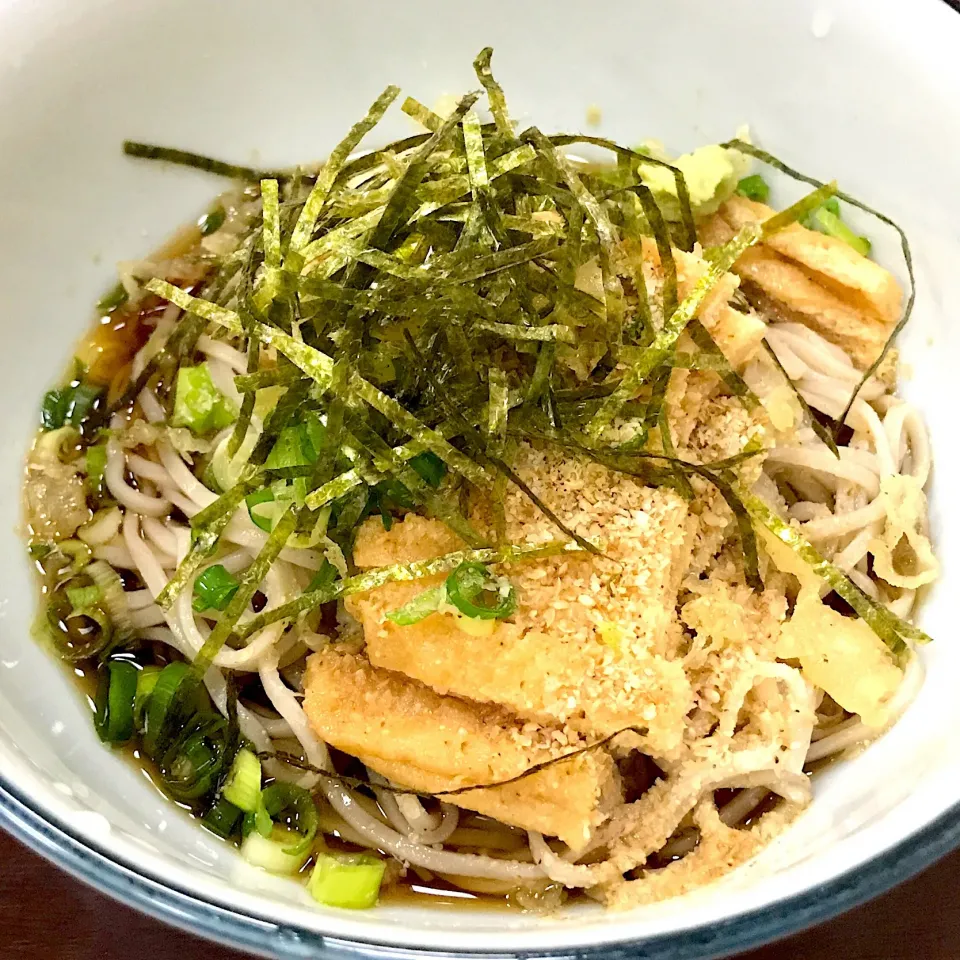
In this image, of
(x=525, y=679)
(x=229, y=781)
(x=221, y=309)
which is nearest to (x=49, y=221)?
(x=221, y=309)

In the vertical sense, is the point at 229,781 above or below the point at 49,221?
below

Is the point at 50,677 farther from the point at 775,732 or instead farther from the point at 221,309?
the point at 775,732

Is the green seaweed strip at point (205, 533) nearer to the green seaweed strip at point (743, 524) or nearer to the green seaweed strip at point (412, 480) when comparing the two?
the green seaweed strip at point (412, 480)

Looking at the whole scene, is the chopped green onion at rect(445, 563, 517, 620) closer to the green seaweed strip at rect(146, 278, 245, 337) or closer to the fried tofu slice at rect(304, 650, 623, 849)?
the fried tofu slice at rect(304, 650, 623, 849)

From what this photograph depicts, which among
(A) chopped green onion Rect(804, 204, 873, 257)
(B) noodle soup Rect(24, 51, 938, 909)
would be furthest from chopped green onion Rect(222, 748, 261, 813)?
(A) chopped green onion Rect(804, 204, 873, 257)

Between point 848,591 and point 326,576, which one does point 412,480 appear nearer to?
point 326,576

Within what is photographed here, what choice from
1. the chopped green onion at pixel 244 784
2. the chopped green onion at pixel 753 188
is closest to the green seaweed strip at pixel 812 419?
the chopped green onion at pixel 753 188

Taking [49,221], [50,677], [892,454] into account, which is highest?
[892,454]
